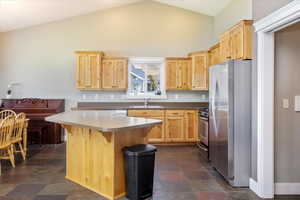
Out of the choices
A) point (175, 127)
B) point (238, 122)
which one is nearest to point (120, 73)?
point (175, 127)

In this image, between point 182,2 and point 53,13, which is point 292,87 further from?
point 53,13

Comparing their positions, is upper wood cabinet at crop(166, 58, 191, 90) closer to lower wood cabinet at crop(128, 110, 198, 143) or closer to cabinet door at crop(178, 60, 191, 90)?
cabinet door at crop(178, 60, 191, 90)

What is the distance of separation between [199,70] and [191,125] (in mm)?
1383

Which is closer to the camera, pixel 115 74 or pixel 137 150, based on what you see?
pixel 137 150

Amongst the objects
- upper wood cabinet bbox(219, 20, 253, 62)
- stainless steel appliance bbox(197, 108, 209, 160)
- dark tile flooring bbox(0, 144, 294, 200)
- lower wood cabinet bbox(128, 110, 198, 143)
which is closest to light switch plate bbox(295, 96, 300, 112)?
upper wood cabinet bbox(219, 20, 253, 62)

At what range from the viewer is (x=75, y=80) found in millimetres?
6383

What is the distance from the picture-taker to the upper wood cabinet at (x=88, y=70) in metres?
5.96

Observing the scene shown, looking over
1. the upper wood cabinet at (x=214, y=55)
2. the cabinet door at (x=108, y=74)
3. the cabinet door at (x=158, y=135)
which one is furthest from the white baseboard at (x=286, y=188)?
the cabinet door at (x=108, y=74)

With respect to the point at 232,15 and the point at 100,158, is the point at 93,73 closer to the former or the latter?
the point at 100,158

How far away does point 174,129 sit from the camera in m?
5.82

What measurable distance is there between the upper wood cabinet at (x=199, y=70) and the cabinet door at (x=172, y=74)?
0.41m

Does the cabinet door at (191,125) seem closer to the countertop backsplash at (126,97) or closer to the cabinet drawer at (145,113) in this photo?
the cabinet drawer at (145,113)

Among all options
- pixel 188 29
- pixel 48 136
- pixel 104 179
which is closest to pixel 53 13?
pixel 48 136

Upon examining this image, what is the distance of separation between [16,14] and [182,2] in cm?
387
